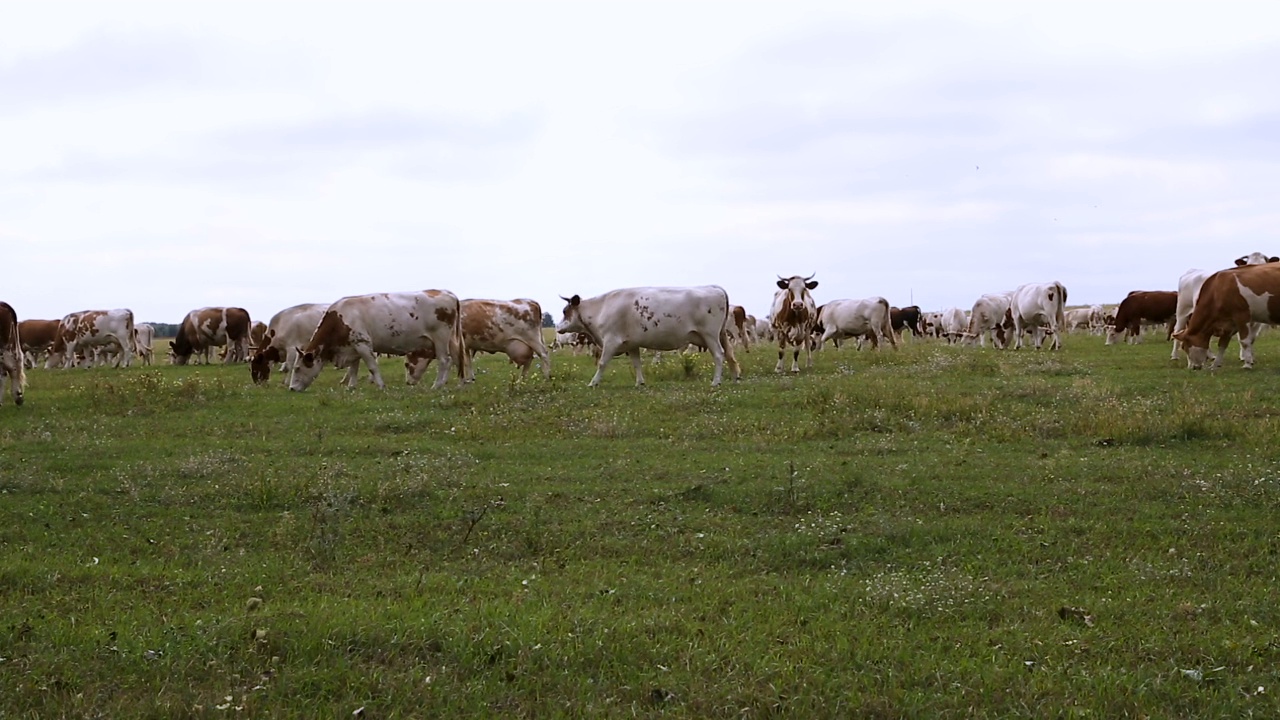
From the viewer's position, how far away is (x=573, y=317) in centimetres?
2428

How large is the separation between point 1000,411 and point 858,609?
8.86 m

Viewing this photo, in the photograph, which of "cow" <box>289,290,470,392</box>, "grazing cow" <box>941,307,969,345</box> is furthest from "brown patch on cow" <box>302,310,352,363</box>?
"grazing cow" <box>941,307,969,345</box>

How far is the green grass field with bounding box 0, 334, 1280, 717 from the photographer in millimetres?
5836

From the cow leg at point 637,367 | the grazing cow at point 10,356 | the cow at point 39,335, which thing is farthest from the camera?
the cow at point 39,335

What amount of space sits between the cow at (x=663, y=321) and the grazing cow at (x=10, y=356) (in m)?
10.3

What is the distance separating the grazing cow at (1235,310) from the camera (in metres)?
20.8

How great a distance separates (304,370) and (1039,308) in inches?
885

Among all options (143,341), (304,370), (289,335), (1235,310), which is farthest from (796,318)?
(143,341)

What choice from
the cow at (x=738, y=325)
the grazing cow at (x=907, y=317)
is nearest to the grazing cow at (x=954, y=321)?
the grazing cow at (x=907, y=317)

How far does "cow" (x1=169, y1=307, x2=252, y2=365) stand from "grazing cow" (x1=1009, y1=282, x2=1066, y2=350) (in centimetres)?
2672

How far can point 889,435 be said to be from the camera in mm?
13719

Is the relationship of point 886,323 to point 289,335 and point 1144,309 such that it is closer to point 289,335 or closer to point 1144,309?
point 1144,309

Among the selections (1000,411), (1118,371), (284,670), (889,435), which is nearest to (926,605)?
(284,670)

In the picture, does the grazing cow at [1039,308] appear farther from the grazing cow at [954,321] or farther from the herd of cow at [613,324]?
the grazing cow at [954,321]
